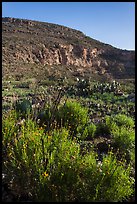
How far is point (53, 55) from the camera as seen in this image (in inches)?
1574

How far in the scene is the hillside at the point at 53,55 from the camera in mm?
33300

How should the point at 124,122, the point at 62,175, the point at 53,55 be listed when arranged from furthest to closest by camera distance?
the point at 53,55 < the point at 124,122 < the point at 62,175

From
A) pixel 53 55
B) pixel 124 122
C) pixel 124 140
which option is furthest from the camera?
pixel 53 55

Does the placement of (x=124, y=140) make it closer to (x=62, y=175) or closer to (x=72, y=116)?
(x=72, y=116)

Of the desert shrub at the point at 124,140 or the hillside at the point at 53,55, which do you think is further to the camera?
the hillside at the point at 53,55

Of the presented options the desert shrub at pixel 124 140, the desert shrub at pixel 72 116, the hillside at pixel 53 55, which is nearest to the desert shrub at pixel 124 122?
the desert shrub at pixel 72 116

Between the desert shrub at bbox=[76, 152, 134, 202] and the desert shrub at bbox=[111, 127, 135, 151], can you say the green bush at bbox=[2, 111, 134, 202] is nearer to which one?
the desert shrub at bbox=[76, 152, 134, 202]

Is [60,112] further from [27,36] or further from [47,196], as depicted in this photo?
[27,36]

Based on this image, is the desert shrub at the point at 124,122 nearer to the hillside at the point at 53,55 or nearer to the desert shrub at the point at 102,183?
the desert shrub at the point at 102,183

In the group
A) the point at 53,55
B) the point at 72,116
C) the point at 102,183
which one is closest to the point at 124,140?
the point at 72,116

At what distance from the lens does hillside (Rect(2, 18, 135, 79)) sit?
109 ft

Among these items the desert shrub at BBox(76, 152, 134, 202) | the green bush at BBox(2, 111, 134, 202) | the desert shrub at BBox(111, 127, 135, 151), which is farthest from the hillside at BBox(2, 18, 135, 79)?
the desert shrub at BBox(76, 152, 134, 202)

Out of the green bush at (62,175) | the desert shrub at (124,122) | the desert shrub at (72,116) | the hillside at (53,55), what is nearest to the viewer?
the green bush at (62,175)

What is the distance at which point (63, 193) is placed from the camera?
12.5ft
